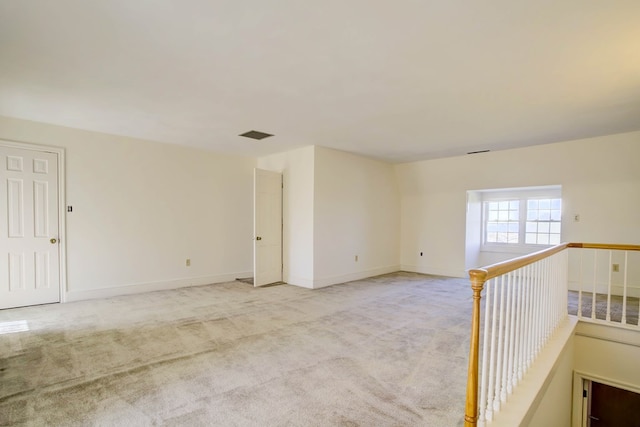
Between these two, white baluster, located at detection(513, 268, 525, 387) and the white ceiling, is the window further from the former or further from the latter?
white baluster, located at detection(513, 268, 525, 387)

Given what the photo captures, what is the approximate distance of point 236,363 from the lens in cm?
254

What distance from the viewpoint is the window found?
5.97 m

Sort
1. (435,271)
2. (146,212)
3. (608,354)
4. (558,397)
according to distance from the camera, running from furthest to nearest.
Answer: (435,271) < (146,212) < (608,354) < (558,397)

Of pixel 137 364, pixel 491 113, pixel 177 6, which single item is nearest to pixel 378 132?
pixel 491 113

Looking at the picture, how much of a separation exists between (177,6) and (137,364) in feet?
8.61

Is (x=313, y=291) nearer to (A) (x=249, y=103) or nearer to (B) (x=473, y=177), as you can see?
(A) (x=249, y=103)

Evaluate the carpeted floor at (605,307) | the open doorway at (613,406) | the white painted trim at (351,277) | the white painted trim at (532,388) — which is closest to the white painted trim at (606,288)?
the carpeted floor at (605,307)

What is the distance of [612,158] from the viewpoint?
178 inches

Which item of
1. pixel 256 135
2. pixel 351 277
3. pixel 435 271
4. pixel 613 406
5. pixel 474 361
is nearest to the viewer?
pixel 474 361

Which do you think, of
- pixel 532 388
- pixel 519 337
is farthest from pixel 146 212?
pixel 532 388

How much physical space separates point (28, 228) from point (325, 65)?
14.4 feet

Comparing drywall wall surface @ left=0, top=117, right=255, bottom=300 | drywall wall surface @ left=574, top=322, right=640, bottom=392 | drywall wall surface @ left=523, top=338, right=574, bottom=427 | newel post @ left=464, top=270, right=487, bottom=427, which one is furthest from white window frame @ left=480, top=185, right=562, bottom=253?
newel post @ left=464, top=270, right=487, bottom=427

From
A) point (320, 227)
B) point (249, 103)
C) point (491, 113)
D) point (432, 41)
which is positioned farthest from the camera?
point (320, 227)

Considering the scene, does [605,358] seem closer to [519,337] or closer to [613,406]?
[613,406]
